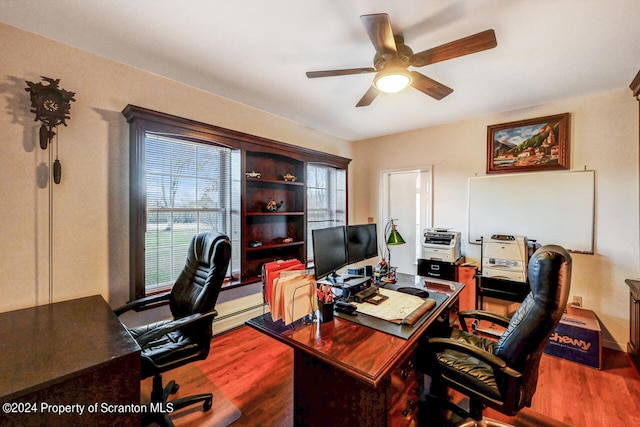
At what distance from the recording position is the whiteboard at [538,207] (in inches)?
110

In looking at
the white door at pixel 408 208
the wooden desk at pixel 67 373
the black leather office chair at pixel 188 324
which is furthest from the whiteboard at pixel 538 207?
the wooden desk at pixel 67 373

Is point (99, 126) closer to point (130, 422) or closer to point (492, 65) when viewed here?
point (130, 422)

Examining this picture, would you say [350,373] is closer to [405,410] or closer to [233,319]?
[405,410]

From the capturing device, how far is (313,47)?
6.50ft

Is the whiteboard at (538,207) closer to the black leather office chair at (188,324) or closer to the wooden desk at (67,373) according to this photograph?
the black leather office chair at (188,324)

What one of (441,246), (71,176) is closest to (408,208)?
(441,246)

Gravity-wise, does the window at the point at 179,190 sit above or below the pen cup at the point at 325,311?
above

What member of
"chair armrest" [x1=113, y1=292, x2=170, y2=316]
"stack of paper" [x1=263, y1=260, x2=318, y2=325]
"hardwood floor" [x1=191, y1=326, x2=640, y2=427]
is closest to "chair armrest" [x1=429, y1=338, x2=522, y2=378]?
"stack of paper" [x1=263, y1=260, x2=318, y2=325]

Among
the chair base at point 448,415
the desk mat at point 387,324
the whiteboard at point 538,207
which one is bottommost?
the chair base at point 448,415

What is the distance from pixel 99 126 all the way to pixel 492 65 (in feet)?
10.9

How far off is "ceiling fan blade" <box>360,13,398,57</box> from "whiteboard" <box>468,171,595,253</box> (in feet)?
8.04

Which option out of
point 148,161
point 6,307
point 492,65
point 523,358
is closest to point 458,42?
point 492,65

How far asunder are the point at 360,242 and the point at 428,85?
1400mm

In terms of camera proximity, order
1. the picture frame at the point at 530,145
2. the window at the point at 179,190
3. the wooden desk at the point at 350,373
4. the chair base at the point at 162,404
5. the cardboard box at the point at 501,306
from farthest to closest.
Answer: the cardboard box at the point at 501,306, the picture frame at the point at 530,145, the window at the point at 179,190, the chair base at the point at 162,404, the wooden desk at the point at 350,373
